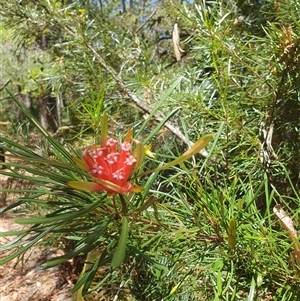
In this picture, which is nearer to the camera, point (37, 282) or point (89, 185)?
point (89, 185)

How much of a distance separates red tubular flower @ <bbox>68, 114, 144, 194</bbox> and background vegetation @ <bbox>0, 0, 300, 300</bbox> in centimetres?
2

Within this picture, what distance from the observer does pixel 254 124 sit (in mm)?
757

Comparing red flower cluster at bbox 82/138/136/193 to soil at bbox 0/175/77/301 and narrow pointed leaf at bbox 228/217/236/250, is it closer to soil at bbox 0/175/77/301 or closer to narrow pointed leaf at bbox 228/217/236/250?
narrow pointed leaf at bbox 228/217/236/250

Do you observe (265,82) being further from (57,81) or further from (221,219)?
(57,81)

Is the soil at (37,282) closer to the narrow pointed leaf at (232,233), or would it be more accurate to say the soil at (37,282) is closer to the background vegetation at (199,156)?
the background vegetation at (199,156)

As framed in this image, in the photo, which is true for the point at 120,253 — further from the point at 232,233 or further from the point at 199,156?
the point at 199,156

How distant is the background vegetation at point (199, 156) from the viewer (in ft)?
1.39

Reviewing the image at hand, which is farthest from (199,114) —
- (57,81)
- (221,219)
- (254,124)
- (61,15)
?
(57,81)

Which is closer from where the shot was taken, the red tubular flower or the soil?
the red tubular flower

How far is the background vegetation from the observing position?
0.42 m

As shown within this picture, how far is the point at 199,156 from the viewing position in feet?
2.48

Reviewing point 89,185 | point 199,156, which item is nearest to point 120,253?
point 89,185

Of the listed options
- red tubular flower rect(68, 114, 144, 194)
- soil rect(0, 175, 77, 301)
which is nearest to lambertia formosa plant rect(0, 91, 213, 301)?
red tubular flower rect(68, 114, 144, 194)

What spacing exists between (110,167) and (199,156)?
43cm
